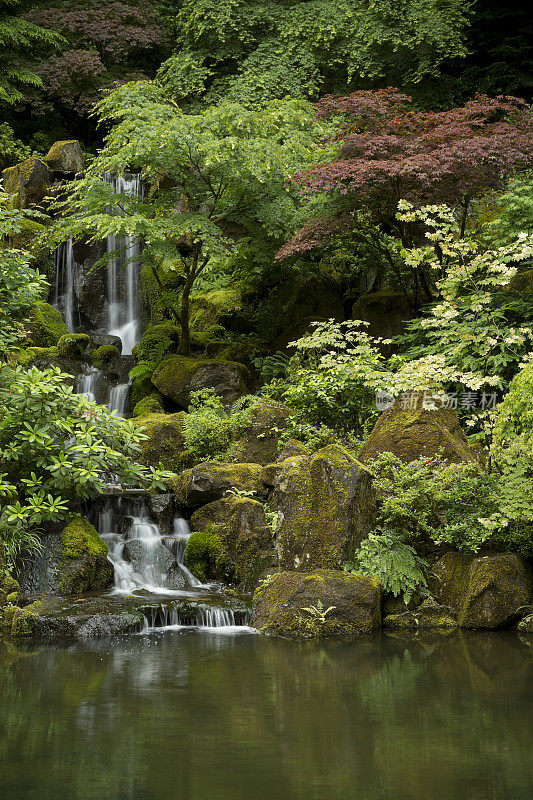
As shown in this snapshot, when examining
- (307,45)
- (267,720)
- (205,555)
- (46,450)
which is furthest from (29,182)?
(267,720)

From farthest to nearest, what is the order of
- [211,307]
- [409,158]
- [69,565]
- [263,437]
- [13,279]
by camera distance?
[211,307] → [263,437] → [409,158] → [13,279] → [69,565]

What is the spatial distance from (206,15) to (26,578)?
57.7 feet

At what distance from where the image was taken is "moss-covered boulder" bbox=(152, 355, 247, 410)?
47.3 ft

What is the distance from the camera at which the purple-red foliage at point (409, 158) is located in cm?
1206

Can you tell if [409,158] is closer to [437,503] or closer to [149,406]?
[437,503]

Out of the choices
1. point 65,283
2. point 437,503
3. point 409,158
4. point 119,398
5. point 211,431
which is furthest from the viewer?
point 65,283

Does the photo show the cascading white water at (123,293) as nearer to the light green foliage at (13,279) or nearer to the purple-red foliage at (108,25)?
the purple-red foliage at (108,25)

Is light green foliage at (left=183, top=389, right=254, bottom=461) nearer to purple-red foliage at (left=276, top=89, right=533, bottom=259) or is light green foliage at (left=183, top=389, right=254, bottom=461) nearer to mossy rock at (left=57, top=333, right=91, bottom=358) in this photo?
purple-red foliage at (left=276, top=89, right=533, bottom=259)

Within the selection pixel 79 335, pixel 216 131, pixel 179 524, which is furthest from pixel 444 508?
pixel 79 335

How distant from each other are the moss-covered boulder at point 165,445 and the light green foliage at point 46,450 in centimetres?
257

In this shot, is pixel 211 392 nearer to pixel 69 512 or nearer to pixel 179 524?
pixel 179 524

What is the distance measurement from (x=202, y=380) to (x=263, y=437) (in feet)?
8.56

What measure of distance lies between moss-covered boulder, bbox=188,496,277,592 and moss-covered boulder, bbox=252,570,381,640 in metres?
1.50

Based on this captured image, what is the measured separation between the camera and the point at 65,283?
752 inches
